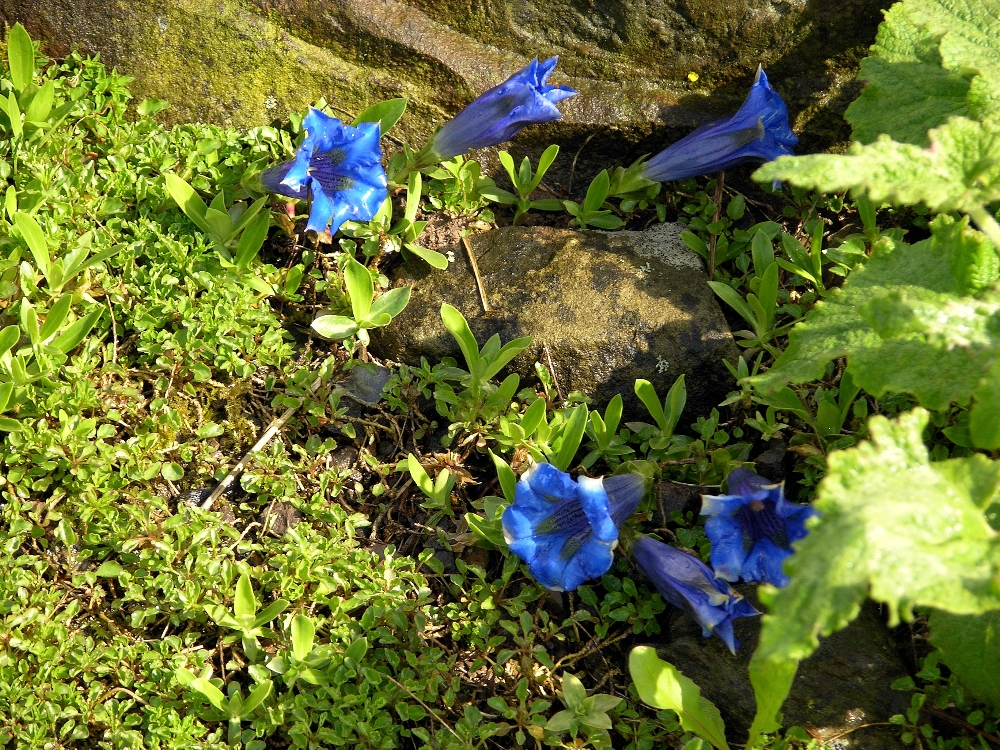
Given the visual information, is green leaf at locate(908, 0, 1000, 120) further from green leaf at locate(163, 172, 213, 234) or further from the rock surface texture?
green leaf at locate(163, 172, 213, 234)

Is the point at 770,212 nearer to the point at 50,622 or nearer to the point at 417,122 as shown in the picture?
the point at 417,122

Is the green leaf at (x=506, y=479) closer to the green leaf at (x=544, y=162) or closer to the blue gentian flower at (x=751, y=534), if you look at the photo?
the blue gentian flower at (x=751, y=534)

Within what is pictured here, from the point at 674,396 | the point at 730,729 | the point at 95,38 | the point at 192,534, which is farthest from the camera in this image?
the point at 95,38

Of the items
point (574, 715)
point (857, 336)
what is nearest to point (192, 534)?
point (574, 715)

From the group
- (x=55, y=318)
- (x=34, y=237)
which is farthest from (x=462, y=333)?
(x=34, y=237)

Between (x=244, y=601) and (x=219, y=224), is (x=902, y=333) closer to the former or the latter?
(x=244, y=601)

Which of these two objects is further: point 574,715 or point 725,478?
point 725,478

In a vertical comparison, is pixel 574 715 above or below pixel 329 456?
below
